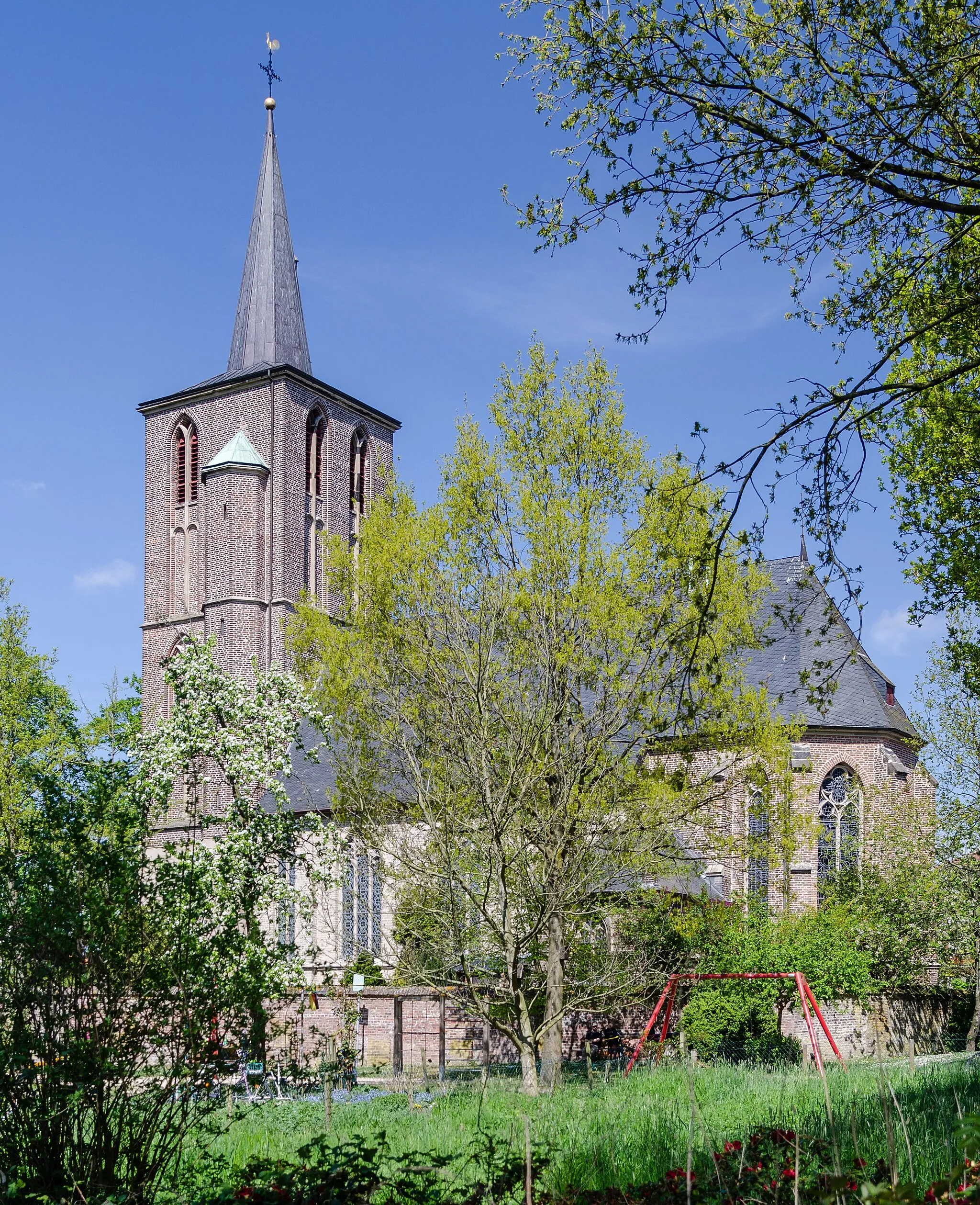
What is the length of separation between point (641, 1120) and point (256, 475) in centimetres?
3533

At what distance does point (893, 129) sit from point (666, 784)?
8.94 m

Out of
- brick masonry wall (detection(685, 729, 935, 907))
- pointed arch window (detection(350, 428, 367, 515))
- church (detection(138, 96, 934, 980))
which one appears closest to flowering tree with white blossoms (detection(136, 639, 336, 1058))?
brick masonry wall (detection(685, 729, 935, 907))

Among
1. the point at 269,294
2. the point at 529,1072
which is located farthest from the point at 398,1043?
the point at 269,294

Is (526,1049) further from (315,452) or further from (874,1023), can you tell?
(315,452)

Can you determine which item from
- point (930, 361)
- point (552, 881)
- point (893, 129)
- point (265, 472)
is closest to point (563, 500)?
point (552, 881)

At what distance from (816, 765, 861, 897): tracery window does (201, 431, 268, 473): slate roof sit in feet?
70.3

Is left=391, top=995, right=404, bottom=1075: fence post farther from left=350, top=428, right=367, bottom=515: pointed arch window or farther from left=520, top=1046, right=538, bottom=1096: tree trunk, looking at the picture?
left=350, top=428, right=367, bottom=515: pointed arch window

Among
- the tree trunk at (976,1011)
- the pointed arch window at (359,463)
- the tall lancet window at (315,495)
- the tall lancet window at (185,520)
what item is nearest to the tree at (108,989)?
the tree trunk at (976,1011)

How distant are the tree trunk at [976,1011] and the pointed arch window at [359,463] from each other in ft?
88.1

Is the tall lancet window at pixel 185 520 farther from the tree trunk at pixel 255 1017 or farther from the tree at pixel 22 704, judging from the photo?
the tree trunk at pixel 255 1017

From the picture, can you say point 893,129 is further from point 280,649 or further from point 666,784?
point 280,649

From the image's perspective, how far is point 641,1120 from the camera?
352 inches

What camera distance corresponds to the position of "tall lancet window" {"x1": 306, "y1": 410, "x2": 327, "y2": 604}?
4250cm

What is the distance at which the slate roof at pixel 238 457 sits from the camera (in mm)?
41969
